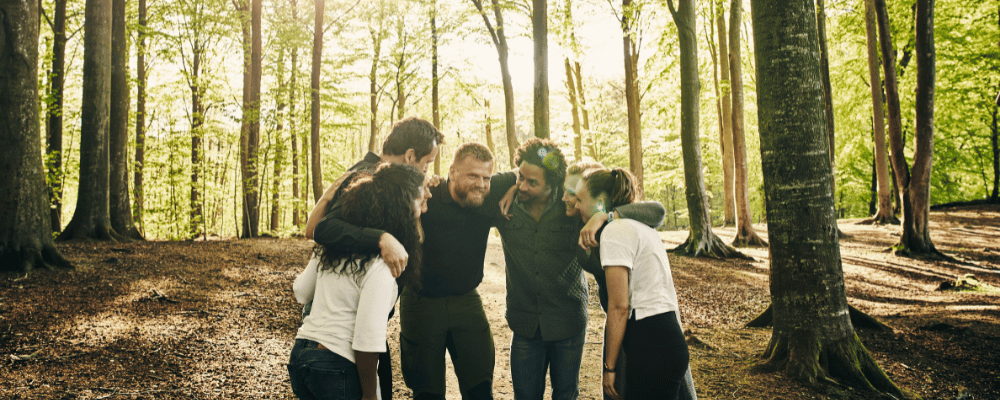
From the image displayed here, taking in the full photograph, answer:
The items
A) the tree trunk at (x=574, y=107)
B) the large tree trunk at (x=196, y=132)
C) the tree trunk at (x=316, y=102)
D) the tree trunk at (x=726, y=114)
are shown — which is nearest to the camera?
the tree trunk at (x=726, y=114)

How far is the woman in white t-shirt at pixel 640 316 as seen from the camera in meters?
2.06

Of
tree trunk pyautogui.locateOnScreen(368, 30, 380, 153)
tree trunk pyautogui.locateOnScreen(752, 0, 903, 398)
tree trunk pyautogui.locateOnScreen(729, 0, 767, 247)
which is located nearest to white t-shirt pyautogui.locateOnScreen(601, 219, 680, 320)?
tree trunk pyautogui.locateOnScreen(752, 0, 903, 398)

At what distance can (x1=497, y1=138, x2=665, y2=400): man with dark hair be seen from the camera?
262 centimetres

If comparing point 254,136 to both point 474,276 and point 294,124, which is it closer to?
point 294,124

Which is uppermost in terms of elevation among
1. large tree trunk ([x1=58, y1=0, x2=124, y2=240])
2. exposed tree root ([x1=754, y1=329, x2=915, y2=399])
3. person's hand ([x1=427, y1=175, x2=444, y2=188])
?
large tree trunk ([x1=58, y1=0, x2=124, y2=240])

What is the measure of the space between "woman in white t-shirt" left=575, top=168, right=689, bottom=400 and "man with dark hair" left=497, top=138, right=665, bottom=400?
424 millimetres

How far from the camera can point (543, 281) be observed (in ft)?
8.68

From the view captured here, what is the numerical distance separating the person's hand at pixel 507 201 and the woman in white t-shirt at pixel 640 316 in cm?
74

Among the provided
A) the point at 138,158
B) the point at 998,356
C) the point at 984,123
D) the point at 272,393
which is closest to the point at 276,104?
the point at 138,158

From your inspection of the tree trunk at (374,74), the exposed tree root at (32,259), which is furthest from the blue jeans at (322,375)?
the tree trunk at (374,74)

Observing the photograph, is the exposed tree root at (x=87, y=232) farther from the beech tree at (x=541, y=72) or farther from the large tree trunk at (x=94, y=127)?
the beech tree at (x=541, y=72)

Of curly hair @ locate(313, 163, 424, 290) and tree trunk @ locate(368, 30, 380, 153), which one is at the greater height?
tree trunk @ locate(368, 30, 380, 153)

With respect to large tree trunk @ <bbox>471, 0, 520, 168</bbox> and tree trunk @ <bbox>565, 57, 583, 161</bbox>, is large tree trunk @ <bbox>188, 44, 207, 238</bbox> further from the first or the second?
tree trunk @ <bbox>565, 57, 583, 161</bbox>

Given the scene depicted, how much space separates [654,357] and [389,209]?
49.4 inches
